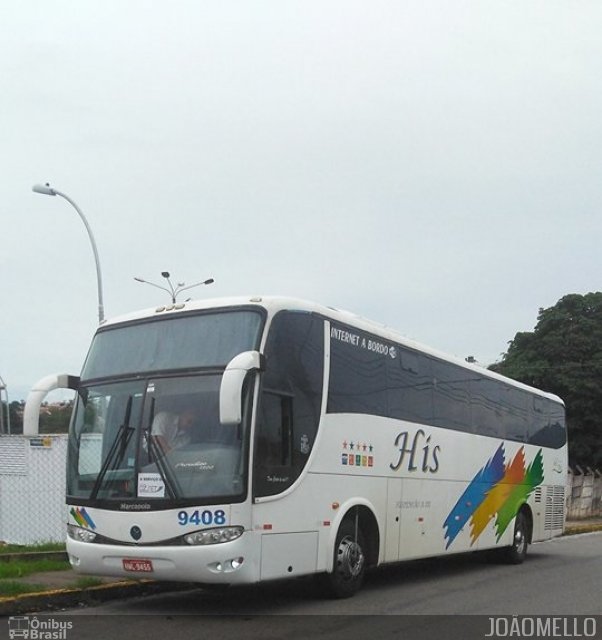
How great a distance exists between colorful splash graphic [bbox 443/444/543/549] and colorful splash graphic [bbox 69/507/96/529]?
588 cm

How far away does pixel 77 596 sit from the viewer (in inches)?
376

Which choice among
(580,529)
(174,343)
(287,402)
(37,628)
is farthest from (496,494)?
(580,529)

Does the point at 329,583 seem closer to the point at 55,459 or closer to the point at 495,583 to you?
the point at 495,583

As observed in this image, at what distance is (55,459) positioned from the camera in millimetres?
13570

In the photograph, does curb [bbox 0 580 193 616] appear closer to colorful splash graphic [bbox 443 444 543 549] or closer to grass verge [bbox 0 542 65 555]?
grass verge [bbox 0 542 65 555]

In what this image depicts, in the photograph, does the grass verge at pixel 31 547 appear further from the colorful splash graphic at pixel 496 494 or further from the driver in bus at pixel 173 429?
the colorful splash graphic at pixel 496 494

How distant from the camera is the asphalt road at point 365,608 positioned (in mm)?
8148

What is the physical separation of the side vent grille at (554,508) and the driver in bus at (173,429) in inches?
432

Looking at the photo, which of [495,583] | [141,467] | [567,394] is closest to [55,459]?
[141,467]

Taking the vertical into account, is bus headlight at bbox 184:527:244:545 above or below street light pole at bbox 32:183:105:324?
below

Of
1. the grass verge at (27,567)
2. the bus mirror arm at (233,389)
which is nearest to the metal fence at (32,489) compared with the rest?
the grass verge at (27,567)

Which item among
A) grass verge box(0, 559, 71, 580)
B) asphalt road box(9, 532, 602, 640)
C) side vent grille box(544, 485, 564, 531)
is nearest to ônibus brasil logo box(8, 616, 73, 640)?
asphalt road box(9, 532, 602, 640)

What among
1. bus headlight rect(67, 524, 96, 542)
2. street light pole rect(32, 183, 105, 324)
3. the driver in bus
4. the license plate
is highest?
street light pole rect(32, 183, 105, 324)

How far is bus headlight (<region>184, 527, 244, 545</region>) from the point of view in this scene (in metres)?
8.38
